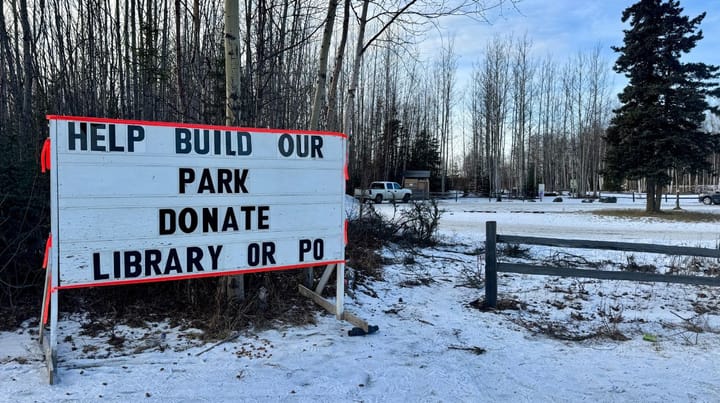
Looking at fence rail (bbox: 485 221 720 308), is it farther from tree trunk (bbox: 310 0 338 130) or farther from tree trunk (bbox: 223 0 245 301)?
tree trunk (bbox: 223 0 245 301)

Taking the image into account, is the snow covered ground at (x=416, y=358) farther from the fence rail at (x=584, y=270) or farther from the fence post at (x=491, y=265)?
the fence rail at (x=584, y=270)

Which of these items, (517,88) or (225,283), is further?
(517,88)

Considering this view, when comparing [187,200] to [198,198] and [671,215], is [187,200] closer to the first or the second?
[198,198]

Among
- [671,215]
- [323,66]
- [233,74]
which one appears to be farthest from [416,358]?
[671,215]

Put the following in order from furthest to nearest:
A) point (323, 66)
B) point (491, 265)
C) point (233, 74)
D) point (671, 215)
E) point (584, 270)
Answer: point (671, 215) < point (323, 66) < point (491, 265) < point (584, 270) < point (233, 74)

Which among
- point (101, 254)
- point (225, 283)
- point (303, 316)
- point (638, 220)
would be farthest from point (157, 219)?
point (638, 220)

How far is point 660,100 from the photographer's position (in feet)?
78.0

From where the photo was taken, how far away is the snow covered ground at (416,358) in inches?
126

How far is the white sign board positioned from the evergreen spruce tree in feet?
79.2

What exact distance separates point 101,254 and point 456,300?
13.9 feet

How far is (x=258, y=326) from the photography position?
446 cm

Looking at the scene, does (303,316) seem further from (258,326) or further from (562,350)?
(562,350)

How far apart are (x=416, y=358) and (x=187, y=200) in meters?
2.39

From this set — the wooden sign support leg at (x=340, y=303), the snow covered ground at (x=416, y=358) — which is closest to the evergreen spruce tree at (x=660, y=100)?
the snow covered ground at (x=416, y=358)
